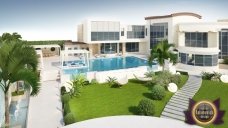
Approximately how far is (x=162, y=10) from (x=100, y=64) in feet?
129

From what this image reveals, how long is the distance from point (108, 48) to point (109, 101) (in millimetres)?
33468

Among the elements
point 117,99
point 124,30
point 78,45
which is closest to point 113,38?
point 124,30

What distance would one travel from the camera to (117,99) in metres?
25.3

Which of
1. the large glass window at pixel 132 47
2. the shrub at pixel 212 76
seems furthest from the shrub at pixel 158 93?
the large glass window at pixel 132 47

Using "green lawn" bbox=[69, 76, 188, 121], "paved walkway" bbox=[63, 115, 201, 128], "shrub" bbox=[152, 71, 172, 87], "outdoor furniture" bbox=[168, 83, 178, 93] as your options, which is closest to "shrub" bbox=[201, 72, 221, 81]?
"green lawn" bbox=[69, 76, 188, 121]

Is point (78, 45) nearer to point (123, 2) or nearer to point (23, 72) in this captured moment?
point (123, 2)

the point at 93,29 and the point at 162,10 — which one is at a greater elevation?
the point at 162,10

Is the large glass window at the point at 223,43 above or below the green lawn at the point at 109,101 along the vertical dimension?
above

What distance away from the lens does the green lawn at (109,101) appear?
22152 mm

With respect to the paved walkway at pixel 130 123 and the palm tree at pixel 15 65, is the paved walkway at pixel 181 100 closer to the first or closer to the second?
the paved walkway at pixel 130 123

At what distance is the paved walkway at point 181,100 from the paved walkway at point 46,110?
28.5 ft

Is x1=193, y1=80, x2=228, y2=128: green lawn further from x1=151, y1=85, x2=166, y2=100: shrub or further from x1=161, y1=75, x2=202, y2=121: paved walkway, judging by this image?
x1=151, y1=85, x2=166, y2=100: shrub

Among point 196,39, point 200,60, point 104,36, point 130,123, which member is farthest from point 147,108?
point 104,36

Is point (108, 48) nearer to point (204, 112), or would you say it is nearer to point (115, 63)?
point (115, 63)
